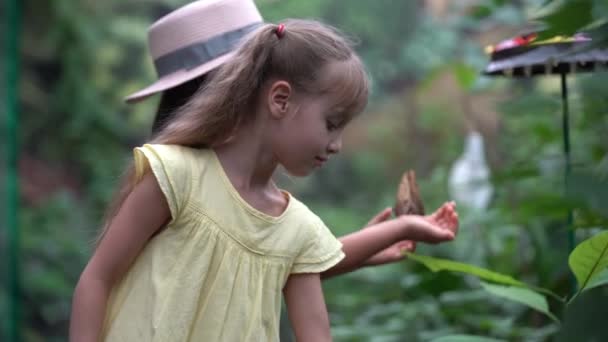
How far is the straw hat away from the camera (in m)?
2.20

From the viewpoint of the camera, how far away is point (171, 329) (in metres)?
1.69

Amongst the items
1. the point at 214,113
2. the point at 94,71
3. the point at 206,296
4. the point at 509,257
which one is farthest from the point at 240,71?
the point at 94,71

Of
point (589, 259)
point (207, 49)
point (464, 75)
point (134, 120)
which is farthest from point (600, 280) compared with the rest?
point (134, 120)

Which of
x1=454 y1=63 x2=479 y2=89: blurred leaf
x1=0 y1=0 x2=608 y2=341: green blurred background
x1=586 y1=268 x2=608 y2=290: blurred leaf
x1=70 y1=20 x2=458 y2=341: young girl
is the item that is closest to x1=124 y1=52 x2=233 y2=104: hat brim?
x1=70 y1=20 x2=458 y2=341: young girl

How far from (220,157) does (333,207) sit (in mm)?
4072

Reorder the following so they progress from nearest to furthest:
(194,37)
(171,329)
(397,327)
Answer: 1. (171,329)
2. (194,37)
3. (397,327)

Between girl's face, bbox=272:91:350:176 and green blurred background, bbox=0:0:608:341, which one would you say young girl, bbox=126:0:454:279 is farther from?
green blurred background, bbox=0:0:608:341

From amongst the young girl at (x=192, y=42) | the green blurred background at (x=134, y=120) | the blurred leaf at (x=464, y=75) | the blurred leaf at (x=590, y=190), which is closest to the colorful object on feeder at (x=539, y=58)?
the young girl at (x=192, y=42)

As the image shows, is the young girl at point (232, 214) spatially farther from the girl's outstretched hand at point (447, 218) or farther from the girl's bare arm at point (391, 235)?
the girl's outstretched hand at point (447, 218)

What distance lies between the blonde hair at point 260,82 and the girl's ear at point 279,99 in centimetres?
2

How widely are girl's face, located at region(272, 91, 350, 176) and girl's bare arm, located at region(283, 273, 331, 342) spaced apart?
0.22 m

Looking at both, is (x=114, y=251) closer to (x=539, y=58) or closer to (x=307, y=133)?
(x=307, y=133)

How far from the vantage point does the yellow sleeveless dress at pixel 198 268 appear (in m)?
1.70

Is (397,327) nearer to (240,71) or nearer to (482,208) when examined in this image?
(482,208)
